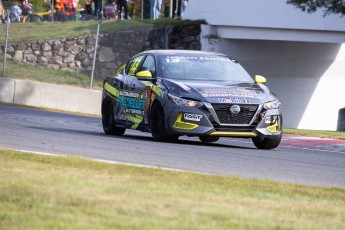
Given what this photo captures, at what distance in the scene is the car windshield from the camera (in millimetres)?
16469

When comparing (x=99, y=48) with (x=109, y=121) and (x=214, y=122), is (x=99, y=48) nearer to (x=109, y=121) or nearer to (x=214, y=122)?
(x=109, y=121)

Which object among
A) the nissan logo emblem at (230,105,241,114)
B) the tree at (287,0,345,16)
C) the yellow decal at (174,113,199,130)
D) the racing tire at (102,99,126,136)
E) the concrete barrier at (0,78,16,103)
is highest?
the nissan logo emblem at (230,105,241,114)

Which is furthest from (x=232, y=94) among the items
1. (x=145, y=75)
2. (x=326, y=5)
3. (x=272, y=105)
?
(x=326, y=5)

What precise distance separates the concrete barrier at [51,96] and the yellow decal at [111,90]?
1053cm

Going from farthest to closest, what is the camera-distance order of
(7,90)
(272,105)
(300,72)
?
(300,72) < (7,90) < (272,105)

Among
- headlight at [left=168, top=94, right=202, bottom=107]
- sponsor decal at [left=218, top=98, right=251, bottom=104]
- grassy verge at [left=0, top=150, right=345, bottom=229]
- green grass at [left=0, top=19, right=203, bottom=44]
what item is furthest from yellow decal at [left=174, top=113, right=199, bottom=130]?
green grass at [left=0, top=19, right=203, bottom=44]

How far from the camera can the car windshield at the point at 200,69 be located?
54.0ft

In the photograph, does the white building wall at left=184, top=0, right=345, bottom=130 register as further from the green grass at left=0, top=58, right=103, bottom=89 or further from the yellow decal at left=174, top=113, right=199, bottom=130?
the yellow decal at left=174, top=113, right=199, bottom=130

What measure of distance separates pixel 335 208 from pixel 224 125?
6.57m

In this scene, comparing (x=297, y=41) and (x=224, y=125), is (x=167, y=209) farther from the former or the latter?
(x=297, y=41)

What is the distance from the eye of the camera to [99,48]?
3475 centimetres

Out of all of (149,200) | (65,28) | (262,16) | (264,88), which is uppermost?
(149,200)

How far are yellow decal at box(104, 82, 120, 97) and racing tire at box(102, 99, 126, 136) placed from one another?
0.56 ft

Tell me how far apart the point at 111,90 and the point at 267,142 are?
304 centimetres
